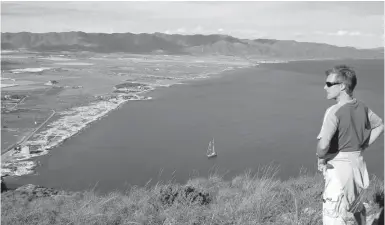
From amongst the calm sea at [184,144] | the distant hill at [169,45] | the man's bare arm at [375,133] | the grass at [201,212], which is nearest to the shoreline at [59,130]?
the calm sea at [184,144]

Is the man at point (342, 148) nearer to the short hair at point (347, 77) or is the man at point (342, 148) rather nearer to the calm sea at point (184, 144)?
the short hair at point (347, 77)

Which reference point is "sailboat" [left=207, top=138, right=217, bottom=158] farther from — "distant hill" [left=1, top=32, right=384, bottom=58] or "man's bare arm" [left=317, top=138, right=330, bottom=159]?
"distant hill" [left=1, top=32, right=384, bottom=58]

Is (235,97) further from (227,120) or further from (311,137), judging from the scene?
(311,137)

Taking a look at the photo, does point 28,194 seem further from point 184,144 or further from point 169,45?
point 169,45

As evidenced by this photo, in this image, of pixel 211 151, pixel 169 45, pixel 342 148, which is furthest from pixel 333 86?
pixel 169 45

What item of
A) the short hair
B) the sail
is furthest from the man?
the sail

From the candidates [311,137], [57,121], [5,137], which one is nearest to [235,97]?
[311,137]
